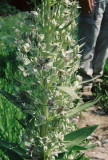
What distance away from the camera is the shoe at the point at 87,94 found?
5.11 metres

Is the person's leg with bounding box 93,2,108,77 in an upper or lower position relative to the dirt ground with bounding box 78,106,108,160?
upper

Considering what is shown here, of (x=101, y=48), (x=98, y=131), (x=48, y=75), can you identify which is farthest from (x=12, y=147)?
(x=101, y=48)

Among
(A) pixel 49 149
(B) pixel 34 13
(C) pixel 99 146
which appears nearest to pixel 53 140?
(A) pixel 49 149

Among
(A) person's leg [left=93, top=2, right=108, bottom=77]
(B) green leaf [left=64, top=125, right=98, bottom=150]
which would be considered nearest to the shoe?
(A) person's leg [left=93, top=2, right=108, bottom=77]

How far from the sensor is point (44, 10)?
6.27 ft

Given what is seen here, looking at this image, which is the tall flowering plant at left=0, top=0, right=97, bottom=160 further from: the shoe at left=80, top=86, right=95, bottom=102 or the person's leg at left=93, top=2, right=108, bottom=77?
the person's leg at left=93, top=2, right=108, bottom=77

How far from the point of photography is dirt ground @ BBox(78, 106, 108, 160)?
3500mm

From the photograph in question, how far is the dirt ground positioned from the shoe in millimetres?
274

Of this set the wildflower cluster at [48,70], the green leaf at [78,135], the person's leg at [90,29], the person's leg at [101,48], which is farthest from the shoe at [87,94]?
the wildflower cluster at [48,70]

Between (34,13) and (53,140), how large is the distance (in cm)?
65

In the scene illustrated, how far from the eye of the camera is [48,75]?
1.89 metres

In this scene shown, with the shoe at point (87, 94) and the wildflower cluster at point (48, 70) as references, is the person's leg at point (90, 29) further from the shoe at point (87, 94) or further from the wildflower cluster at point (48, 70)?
the wildflower cluster at point (48, 70)

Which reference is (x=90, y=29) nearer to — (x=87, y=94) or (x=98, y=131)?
(x=87, y=94)

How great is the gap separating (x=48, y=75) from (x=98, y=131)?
230 cm
